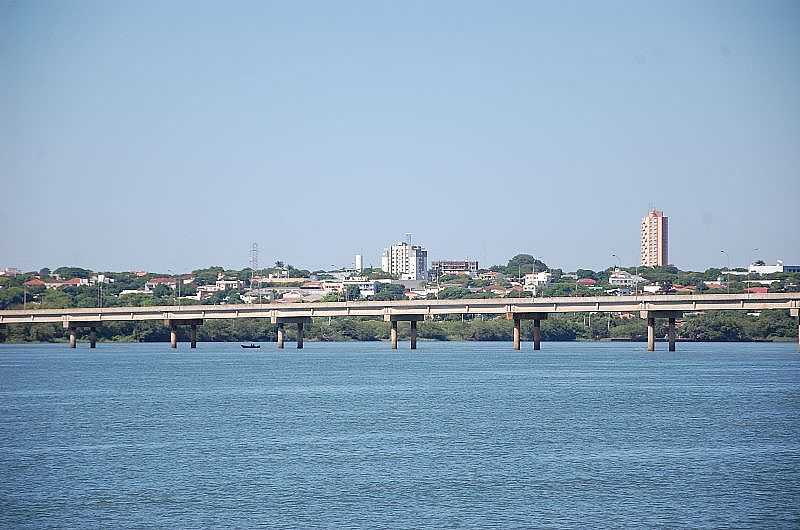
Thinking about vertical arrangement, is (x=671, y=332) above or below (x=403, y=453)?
above

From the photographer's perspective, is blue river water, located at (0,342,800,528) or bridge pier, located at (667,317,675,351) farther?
bridge pier, located at (667,317,675,351)

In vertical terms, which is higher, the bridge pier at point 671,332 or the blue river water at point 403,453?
the bridge pier at point 671,332

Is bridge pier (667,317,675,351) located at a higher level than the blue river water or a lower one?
higher

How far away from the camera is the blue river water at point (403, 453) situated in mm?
47062

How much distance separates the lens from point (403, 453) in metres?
61.8

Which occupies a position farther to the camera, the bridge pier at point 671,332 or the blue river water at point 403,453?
the bridge pier at point 671,332

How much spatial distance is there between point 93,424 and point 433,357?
102 metres

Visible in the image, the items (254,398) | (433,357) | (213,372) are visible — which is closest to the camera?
(254,398)

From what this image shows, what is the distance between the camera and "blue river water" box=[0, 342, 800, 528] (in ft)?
154

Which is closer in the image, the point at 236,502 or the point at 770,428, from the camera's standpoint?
the point at 236,502

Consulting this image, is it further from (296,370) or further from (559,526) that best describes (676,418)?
(296,370)

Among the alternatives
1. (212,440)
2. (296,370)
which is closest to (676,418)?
(212,440)

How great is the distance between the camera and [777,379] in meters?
116

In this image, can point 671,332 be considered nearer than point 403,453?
No
